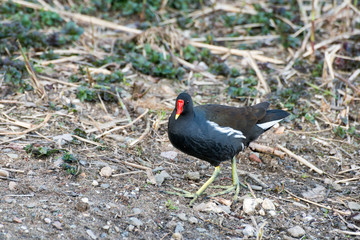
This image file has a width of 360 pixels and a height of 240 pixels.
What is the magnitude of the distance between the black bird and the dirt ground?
0.33m

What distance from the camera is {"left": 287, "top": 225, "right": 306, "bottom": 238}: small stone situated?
12.0 feet

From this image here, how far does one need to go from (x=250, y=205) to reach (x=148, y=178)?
93cm

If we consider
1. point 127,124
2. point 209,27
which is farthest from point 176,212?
point 209,27

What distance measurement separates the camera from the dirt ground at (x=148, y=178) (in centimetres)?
343

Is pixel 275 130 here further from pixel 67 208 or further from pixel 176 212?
pixel 67 208

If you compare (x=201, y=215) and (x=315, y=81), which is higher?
(x=315, y=81)

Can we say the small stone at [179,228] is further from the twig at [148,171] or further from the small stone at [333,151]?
the small stone at [333,151]

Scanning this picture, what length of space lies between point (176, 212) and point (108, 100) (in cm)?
198

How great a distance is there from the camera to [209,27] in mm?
7141

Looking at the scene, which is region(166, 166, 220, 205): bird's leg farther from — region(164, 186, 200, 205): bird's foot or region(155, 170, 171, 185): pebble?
region(155, 170, 171, 185): pebble

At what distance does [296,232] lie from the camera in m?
3.66

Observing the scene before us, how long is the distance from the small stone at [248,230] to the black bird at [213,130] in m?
0.47

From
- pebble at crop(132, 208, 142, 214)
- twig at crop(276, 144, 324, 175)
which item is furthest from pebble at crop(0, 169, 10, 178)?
twig at crop(276, 144, 324, 175)

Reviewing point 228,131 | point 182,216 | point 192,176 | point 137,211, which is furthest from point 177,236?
point 228,131
